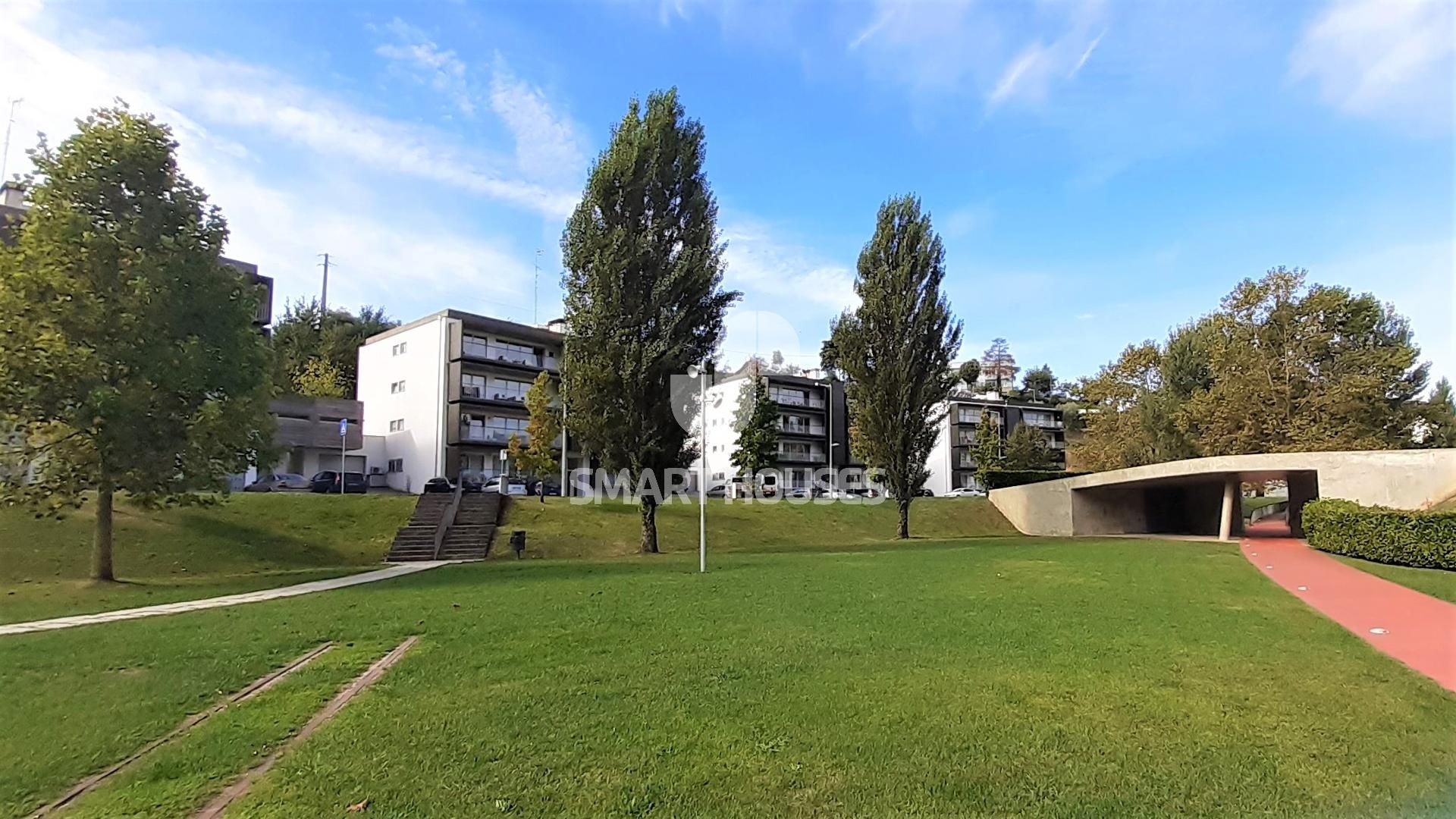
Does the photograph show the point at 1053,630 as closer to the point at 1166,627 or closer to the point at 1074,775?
the point at 1166,627

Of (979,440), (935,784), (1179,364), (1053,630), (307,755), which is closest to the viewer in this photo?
(935,784)

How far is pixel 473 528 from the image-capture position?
89.6ft

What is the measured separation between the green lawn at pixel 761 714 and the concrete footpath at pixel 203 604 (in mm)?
1132

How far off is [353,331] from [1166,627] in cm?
6322

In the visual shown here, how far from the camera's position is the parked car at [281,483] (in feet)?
116

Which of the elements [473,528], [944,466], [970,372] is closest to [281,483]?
[473,528]

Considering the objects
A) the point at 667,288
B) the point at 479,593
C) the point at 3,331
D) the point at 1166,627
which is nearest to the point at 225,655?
the point at 479,593

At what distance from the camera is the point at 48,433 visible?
51.3 ft

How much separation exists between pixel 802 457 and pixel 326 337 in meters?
37.9

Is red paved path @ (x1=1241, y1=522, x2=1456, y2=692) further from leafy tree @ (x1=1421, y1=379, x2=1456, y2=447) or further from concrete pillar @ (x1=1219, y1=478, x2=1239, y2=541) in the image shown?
leafy tree @ (x1=1421, y1=379, x2=1456, y2=447)

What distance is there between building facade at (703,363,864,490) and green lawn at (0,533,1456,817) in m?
56.1

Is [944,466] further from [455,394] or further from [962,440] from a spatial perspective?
[455,394]

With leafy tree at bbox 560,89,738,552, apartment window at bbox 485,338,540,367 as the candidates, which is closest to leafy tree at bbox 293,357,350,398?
apartment window at bbox 485,338,540,367

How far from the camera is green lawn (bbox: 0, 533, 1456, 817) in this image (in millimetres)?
4008
